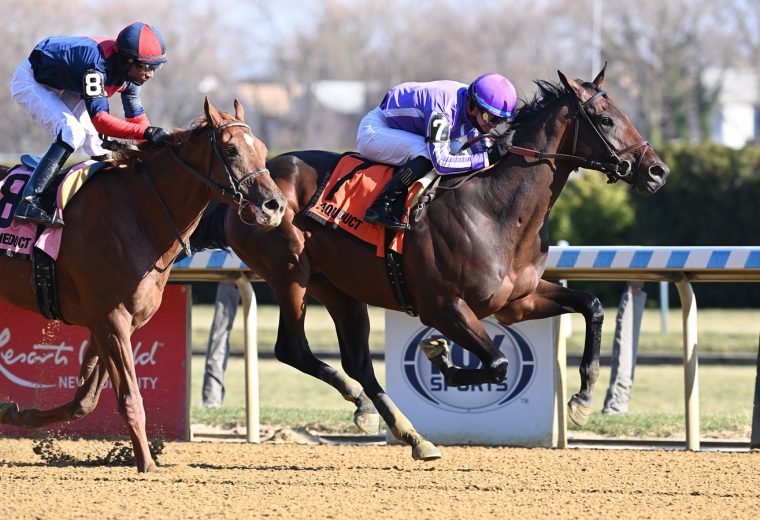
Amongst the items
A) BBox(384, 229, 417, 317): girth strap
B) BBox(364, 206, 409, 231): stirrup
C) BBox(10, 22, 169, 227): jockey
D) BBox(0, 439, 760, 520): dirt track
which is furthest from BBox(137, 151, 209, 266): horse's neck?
BBox(0, 439, 760, 520): dirt track

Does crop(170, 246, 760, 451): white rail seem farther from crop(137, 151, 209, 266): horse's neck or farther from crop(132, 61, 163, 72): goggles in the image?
crop(132, 61, 163, 72): goggles

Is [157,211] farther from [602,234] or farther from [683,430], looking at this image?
[602,234]

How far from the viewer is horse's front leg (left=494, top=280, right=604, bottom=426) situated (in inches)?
259

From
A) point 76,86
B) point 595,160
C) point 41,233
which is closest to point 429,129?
point 595,160

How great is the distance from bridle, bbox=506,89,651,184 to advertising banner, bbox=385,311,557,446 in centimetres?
132

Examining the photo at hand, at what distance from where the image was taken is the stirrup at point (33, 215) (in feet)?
19.7

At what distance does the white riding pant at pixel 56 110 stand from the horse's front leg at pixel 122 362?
0.92 m

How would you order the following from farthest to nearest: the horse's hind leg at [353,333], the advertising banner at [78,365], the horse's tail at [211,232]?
the advertising banner at [78,365]
the horse's tail at [211,232]
the horse's hind leg at [353,333]

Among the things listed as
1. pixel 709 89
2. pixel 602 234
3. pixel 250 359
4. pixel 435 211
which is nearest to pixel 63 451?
pixel 250 359

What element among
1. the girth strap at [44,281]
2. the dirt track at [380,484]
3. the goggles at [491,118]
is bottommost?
the dirt track at [380,484]

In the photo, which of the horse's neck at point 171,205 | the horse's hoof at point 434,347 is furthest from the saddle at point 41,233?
the horse's hoof at point 434,347

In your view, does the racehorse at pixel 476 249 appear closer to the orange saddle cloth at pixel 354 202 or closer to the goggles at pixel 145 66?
the orange saddle cloth at pixel 354 202

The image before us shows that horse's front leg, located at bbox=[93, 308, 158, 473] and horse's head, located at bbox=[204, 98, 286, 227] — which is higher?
horse's head, located at bbox=[204, 98, 286, 227]

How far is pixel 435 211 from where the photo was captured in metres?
6.46
